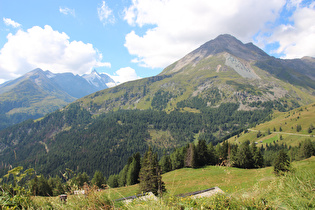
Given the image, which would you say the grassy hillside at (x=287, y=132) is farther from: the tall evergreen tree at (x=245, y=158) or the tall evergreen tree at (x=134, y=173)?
the tall evergreen tree at (x=134, y=173)

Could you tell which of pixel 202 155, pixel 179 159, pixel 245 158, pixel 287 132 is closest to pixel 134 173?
pixel 179 159

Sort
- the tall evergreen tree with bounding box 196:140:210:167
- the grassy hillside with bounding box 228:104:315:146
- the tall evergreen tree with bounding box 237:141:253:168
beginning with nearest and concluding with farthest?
1. the tall evergreen tree with bounding box 237:141:253:168
2. the tall evergreen tree with bounding box 196:140:210:167
3. the grassy hillside with bounding box 228:104:315:146

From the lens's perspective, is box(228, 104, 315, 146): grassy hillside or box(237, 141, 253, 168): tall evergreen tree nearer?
box(237, 141, 253, 168): tall evergreen tree

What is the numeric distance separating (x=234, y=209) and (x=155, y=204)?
2385mm

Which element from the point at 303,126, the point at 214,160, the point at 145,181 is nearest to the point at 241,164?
the point at 214,160

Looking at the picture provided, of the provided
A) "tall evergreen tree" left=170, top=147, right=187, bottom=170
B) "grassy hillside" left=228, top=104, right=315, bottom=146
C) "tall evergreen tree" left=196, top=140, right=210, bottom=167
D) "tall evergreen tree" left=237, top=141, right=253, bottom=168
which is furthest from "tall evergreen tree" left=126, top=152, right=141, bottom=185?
"grassy hillside" left=228, top=104, right=315, bottom=146

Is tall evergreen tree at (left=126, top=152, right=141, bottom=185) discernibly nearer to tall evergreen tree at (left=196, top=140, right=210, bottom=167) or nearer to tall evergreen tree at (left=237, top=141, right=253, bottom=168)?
tall evergreen tree at (left=196, top=140, right=210, bottom=167)

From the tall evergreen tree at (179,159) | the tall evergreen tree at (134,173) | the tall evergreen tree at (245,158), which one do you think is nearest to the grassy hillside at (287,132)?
the tall evergreen tree at (245,158)

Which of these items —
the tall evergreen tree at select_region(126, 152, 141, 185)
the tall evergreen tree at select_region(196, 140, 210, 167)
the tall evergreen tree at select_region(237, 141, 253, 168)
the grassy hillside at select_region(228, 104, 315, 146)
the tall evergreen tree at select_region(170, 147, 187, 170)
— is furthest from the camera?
the grassy hillside at select_region(228, 104, 315, 146)

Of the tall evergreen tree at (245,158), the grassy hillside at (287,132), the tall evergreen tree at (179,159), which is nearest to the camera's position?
the tall evergreen tree at (245,158)

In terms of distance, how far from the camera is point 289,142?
455 feet

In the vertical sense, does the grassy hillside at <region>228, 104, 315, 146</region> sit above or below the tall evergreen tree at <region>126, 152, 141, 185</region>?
below

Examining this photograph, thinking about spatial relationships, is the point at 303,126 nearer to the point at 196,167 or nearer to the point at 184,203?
the point at 196,167

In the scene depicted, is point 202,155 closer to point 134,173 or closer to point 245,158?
point 245,158
